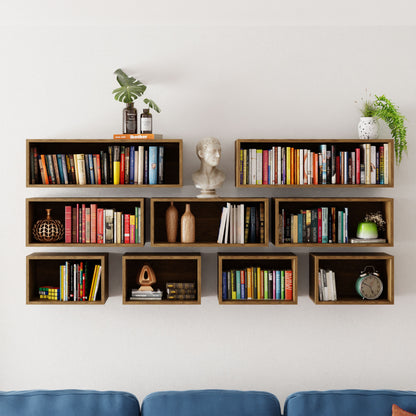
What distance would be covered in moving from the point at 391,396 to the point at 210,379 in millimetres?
1077

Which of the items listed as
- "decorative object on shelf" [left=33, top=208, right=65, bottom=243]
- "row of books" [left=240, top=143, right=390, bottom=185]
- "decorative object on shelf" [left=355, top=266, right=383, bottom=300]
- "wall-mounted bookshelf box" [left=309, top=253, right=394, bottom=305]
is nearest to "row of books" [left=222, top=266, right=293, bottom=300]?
"wall-mounted bookshelf box" [left=309, top=253, right=394, bottom=305]

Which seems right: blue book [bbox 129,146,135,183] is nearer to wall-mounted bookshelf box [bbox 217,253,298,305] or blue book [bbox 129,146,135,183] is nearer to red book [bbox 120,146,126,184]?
red book [bbox 120,146,126,184]

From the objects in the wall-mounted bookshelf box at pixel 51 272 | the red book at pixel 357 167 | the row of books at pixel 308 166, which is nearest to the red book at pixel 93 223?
the wall-mounted bookshelf box at pixel 51 272

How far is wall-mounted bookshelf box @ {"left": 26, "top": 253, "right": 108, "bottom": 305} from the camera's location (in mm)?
2439

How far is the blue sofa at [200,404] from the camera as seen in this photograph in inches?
72.0

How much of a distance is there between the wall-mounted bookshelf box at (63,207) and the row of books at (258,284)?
1.76ft

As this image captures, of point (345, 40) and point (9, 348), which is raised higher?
point (345, 40)

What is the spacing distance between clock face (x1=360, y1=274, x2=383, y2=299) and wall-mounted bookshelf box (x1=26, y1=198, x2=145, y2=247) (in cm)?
123

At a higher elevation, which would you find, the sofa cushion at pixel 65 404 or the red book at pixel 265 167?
the red book at pixel 265 167

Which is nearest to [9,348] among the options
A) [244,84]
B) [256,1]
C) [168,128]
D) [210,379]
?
[210,379]

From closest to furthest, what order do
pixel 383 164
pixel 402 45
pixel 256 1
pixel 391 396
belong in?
pixel 391 396 < pixel 256 1 < pixel 383 164 < pixel 402 45

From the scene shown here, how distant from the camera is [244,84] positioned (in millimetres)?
2602

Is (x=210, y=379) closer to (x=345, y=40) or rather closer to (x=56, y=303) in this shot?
(x=56, y=303)

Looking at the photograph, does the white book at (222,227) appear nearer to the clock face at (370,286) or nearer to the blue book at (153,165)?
the blue book at (153,165)
